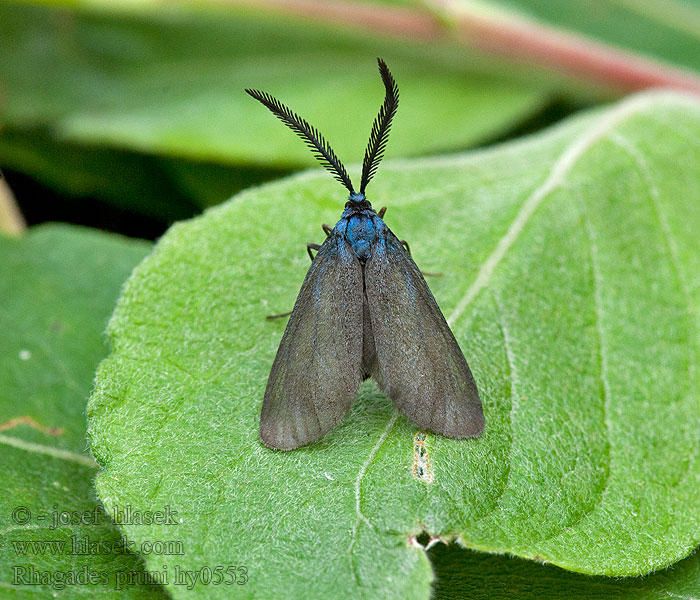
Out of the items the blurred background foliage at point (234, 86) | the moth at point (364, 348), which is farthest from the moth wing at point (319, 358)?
the blurred background foliage at point (234, 86)

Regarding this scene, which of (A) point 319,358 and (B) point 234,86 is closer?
(A) point 319,358

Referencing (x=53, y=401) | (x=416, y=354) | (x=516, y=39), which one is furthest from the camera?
(x=516, y=39)

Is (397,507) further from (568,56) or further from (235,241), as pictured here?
(568,56)

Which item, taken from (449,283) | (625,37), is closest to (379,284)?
(449,283)

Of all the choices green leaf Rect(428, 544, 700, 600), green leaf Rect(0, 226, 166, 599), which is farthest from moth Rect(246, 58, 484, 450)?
green leaf Rect(0, 226, 166, 599)

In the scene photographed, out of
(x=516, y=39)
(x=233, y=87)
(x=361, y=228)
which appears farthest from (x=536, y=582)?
(x=233, y=87)

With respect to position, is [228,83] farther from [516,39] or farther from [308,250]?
[308,250]

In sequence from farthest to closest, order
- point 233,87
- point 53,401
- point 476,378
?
point 233,87
point 53,401
point 476,378
